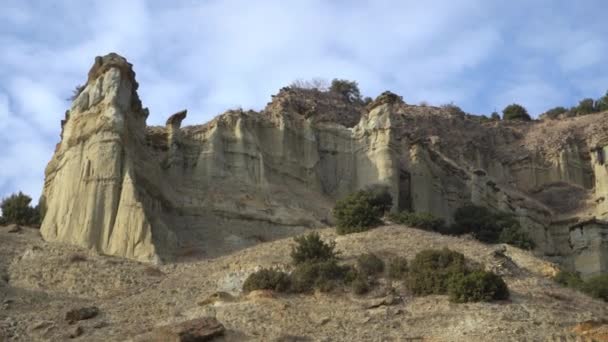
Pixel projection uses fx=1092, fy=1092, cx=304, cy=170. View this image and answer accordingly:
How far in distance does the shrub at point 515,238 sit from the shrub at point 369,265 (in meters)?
23.0

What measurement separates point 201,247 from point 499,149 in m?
44.2

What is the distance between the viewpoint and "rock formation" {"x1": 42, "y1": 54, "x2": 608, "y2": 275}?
49.2m

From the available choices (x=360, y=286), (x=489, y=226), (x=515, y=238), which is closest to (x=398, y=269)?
(x=360, y=286)

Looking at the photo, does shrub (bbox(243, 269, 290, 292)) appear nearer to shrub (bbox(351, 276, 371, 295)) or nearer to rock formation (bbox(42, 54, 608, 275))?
shrub (bbox(351, 276, 371, 295))

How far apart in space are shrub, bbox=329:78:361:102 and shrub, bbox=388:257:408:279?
5808 centimetres

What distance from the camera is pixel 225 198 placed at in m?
56.4

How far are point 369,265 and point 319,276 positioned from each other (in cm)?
217

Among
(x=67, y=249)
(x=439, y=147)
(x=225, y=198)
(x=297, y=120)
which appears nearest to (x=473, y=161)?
(x=439, y=147)

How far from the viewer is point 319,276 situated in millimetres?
36062

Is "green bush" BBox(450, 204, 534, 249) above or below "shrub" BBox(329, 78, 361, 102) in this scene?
below

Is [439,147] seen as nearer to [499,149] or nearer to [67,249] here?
[499,149]

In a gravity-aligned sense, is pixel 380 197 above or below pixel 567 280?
above

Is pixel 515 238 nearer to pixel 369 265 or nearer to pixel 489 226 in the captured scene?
pixel 489 226

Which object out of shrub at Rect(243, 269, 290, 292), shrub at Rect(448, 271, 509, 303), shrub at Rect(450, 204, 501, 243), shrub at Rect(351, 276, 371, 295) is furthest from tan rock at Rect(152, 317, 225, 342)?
shrub at Rect(450, 204, 501, 243)
